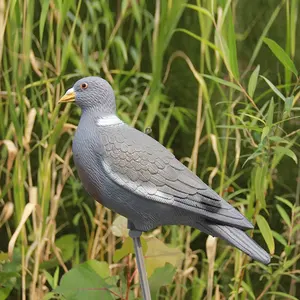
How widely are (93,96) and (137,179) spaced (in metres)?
0.11

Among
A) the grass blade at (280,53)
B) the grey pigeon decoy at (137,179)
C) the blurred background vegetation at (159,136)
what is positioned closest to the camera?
the grey pigeon decoy at (137,179)

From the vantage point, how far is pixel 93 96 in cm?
80

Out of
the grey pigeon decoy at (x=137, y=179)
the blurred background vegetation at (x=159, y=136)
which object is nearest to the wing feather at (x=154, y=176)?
the grey pigeon decoy at (x=137, y=179)

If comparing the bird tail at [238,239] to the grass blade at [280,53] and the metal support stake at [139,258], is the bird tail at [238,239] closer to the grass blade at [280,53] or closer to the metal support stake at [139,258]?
the metal support stake at [139,258]

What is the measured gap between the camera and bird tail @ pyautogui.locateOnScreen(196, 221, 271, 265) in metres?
0.78

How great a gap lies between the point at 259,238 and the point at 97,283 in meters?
0.34

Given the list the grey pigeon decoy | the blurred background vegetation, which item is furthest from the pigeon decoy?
the blurred background vegetation

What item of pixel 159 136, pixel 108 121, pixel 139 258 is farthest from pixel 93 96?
pixel 159 136

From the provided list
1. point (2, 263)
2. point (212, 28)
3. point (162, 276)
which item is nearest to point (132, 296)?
point (162, 276)

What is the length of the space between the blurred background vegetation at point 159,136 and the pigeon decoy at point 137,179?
17 cm

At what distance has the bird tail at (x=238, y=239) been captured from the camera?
779 millimetres

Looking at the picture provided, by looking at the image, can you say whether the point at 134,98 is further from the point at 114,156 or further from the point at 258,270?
the point at 114,156

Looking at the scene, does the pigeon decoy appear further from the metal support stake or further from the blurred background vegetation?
the blurred background vegetation

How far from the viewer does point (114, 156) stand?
77 centimetres
